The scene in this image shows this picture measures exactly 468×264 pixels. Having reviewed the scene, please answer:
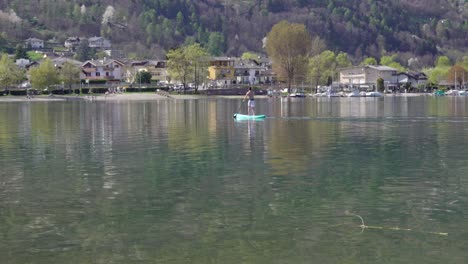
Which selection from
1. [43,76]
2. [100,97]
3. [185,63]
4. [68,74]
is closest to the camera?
[100,97]

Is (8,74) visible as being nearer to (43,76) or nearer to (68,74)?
(43,76)

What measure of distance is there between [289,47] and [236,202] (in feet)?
525

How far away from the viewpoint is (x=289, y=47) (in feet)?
593

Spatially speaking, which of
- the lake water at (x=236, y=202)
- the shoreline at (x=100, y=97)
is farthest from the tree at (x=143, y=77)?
the lake water at (x=236, y=202)

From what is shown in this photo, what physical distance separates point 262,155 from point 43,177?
10741 millimetres

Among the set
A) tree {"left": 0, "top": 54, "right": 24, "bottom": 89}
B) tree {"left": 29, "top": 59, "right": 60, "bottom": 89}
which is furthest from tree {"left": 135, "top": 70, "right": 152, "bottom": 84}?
tree {"left": 0, "top": 54, "right": 24, "bottom": 89}

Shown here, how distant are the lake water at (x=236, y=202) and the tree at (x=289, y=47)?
13929cm

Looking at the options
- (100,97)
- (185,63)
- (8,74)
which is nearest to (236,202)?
(100,97)

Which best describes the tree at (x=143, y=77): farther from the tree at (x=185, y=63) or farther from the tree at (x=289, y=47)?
the tree at (x=289, y=47)

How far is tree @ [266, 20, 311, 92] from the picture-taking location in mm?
179750

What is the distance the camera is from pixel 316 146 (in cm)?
3906

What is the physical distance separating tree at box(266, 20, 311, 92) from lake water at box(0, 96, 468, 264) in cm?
13929

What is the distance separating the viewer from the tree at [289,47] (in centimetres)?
17975

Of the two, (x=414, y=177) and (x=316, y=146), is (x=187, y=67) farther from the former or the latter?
(x=414, y=177)
